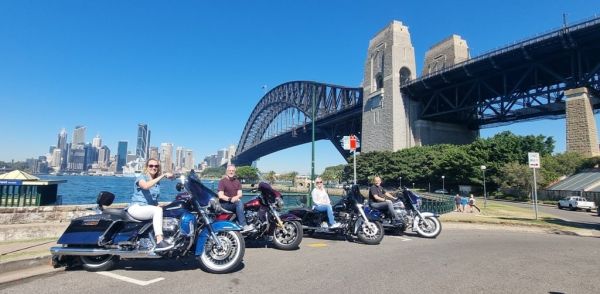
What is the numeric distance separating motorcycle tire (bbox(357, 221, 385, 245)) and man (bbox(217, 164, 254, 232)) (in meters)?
2.72

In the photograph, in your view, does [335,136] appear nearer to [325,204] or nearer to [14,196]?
[14,196]

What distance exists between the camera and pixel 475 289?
15.7 ft

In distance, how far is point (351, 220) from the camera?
28.9 ft

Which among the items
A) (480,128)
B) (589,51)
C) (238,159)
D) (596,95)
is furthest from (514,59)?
(238,159)

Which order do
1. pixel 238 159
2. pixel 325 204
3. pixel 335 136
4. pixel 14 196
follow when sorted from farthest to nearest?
pixel 238 159 < pixel 335 136 < pixel 14 196 < pixel 325 204

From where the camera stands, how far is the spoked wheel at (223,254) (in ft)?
17.5

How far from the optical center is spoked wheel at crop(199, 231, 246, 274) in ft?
17.5

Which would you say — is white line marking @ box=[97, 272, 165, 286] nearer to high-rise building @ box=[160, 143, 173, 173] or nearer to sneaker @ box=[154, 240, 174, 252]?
→ sneaker @ box=[154, 240, 174, 252]

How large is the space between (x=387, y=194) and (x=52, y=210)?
44.2ft

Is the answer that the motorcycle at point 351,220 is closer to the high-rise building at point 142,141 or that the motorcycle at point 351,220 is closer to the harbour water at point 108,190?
the harbour water at point 108,190

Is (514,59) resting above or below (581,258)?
above

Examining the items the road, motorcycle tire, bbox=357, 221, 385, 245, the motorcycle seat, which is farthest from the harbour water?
the road

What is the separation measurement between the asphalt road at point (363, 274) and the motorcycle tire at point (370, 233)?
1.55ft

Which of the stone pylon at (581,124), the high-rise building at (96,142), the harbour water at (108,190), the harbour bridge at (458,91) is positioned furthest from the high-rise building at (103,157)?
the stone pylon at (581,124)
